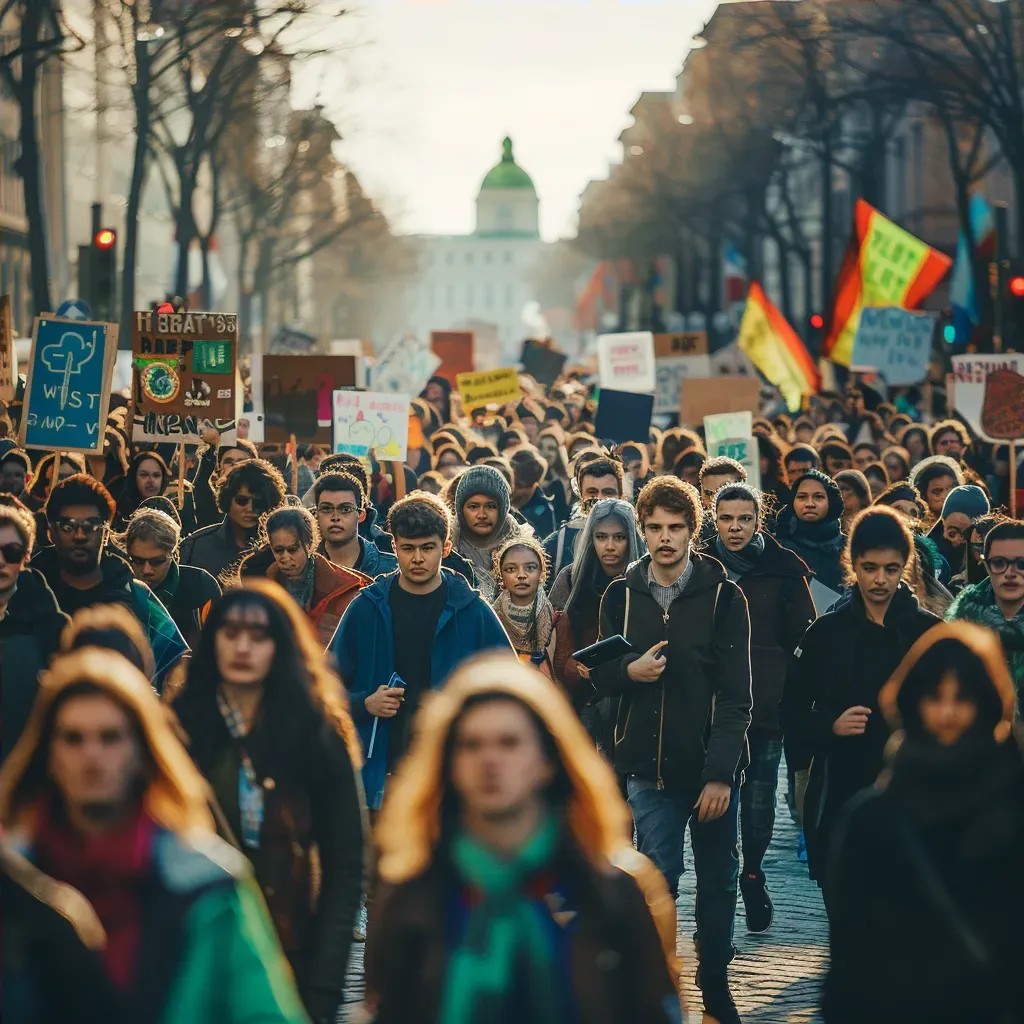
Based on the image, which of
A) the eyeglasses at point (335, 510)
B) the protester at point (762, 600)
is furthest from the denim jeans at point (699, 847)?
the eyeglasses at point (335, 510)

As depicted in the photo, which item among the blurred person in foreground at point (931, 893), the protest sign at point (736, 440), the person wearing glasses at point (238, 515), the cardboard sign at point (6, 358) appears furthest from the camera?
the protest sign at point (736, 440)

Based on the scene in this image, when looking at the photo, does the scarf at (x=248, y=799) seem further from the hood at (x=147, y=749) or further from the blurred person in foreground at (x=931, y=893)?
the blurred person in foreground at (x=931, y=893)

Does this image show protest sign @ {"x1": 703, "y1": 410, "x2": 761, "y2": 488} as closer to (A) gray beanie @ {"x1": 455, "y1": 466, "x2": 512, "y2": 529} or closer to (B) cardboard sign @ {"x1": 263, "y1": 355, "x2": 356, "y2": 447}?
(B) cardboard sign @ {"x1": 263, "y1": 355, "x2": 356, "y2": 447}

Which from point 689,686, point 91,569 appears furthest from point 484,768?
point 91,569

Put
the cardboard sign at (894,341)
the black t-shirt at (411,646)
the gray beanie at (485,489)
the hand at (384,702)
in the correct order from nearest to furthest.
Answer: the hand at (384,702) → the black t-shirt at (411,646) → the gray beanie at (485,489) → the cardboard sign at (894,341)

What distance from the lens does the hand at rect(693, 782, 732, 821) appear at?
6934 millimetres

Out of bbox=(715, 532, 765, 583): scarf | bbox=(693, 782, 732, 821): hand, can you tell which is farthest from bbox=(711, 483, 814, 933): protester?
bbox=(693, 782, 732, 821): hand

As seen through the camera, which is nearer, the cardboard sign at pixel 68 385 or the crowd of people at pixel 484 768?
the crowd of people at pixel 484 768

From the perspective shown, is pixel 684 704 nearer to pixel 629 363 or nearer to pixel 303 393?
pixel 303 393

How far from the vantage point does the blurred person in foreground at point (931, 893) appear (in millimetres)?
3977

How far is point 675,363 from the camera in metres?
24.7

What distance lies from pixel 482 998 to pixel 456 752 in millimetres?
395

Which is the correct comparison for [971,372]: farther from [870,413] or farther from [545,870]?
[545,870]

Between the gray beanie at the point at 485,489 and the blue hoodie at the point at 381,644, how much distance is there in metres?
2.42
